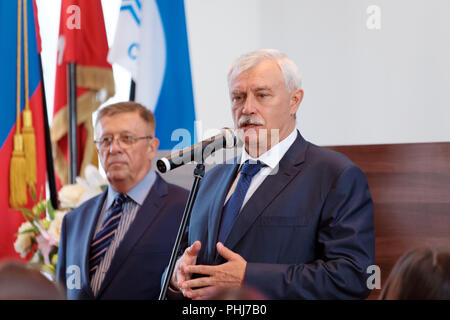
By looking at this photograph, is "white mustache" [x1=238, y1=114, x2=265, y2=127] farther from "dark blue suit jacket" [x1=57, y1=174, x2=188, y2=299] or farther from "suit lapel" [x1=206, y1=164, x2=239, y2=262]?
"dark blue suit jacket" [x1=57, y1=174, x2=188, y2=299]

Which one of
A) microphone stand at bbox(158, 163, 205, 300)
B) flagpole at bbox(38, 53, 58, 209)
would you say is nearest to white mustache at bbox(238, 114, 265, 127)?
microphone stand at bbox(158, 163, 205, 300)

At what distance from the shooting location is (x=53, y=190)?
368 cm

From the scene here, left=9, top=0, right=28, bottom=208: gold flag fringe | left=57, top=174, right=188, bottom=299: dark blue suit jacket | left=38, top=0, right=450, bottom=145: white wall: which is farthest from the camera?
left=9, top=0, right=28, bottom=208: gold flag fringe

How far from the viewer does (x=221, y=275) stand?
1.82 meters

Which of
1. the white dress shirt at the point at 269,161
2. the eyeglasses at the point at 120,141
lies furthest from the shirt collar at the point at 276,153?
the eyeglasses at the point at 120,141

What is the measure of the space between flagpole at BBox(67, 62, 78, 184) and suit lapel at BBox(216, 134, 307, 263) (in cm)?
184

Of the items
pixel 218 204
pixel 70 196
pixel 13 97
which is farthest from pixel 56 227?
pixel 218 204

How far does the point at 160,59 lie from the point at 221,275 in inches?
81.2

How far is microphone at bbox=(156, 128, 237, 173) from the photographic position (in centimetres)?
164

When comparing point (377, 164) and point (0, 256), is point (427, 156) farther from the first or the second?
point (0, 256)

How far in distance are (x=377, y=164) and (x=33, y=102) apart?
2.15m

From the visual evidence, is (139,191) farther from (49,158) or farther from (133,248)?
(49,158)

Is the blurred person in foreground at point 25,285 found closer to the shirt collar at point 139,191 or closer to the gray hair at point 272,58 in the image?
the gray hair at point 272,58

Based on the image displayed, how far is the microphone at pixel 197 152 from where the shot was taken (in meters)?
1.64
